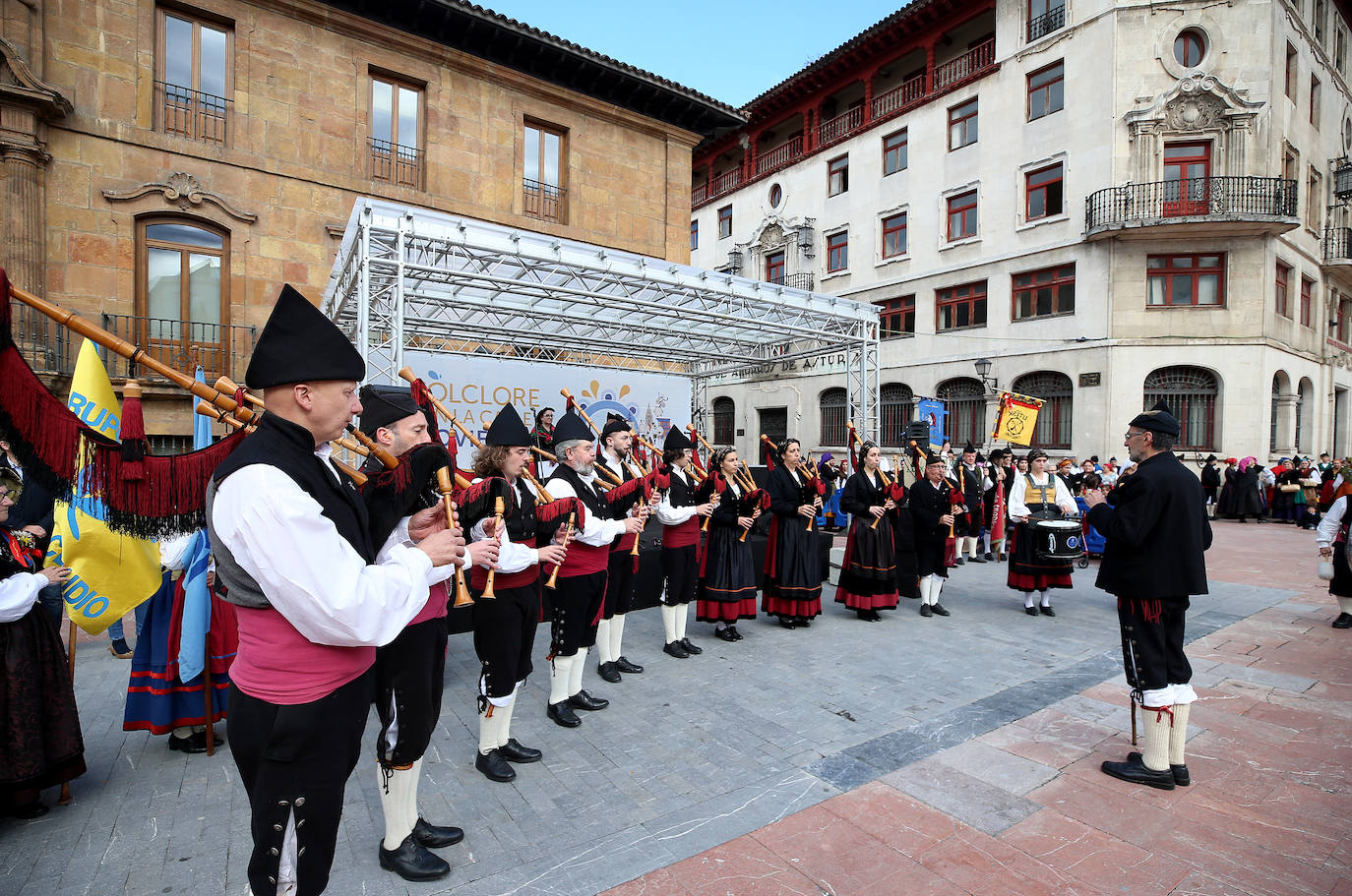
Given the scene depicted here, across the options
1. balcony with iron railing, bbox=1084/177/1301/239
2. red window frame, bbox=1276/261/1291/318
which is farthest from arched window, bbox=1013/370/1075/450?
red window frame, bbox=1276/261/1291/318

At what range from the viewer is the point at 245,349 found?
443 inches

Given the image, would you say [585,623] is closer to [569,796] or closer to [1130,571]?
[569,796]

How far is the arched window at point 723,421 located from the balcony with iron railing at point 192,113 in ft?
76.5

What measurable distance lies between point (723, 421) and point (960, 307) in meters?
12.8

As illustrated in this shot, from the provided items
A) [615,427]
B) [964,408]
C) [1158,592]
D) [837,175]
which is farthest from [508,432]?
[837,175]

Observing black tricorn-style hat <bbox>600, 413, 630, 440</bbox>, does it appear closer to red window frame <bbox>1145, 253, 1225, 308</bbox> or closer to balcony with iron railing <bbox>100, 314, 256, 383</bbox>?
balcony with iron railing <bbox>100, 314, 256, 383</bbox>

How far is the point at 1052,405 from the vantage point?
20625 mm

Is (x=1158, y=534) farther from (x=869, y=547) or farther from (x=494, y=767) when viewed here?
(x=494, y=767)

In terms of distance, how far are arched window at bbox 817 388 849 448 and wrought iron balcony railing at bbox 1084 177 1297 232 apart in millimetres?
10307

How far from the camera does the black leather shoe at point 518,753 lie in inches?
157

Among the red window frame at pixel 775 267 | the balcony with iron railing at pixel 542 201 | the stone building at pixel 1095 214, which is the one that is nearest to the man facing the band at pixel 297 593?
the balcony with iron railing at pixel 542 201

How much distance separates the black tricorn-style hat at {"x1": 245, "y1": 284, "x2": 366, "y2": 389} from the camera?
1933 millimetres

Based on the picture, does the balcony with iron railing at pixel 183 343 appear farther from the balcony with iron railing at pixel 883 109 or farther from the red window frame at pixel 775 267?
the balcony with iron railing at pixel 883 109

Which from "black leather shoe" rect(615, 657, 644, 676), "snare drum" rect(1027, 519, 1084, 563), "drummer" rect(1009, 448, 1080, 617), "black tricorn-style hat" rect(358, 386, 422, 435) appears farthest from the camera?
"drummer" rect(1009, 448, 1080, 617)
